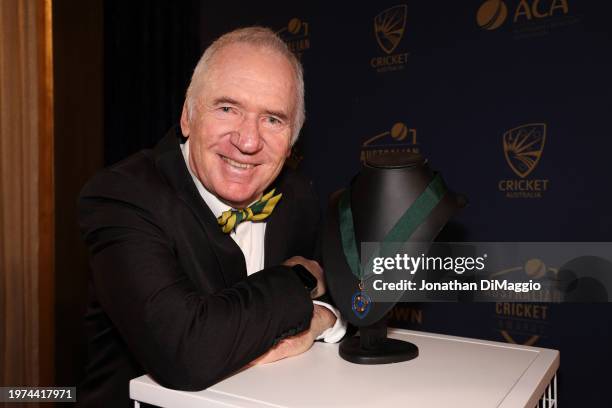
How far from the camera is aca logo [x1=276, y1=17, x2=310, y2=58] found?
2.20 meters

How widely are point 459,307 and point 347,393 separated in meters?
1.12

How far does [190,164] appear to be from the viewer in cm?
128

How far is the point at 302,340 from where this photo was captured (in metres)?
1.08

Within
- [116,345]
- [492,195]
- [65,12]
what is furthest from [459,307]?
[65,12]

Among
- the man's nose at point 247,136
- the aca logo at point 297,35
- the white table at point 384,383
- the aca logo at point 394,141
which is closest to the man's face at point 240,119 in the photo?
the man's nose at point 247,136

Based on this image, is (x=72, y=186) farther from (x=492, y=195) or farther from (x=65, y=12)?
(x=492, y=195)

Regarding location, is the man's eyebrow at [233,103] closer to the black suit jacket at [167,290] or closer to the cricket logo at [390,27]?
the black suit jacket at [167,290]

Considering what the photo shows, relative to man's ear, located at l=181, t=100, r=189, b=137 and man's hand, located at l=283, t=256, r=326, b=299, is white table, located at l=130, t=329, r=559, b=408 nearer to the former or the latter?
man's hand, located at l=283, t=256, r=326, b=299

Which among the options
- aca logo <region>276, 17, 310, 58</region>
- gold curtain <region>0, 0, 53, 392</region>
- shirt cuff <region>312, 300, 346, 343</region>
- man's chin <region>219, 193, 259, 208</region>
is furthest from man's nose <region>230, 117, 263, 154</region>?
gold curtain <region>0, 0, 53, 392</region>

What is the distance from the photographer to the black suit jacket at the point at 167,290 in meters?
0.90

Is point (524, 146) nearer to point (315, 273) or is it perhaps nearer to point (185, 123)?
point (315, 273)

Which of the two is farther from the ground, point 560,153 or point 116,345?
point 560,153

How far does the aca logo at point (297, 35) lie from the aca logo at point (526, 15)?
0.74 metres

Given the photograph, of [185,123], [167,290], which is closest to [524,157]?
[185,123]
